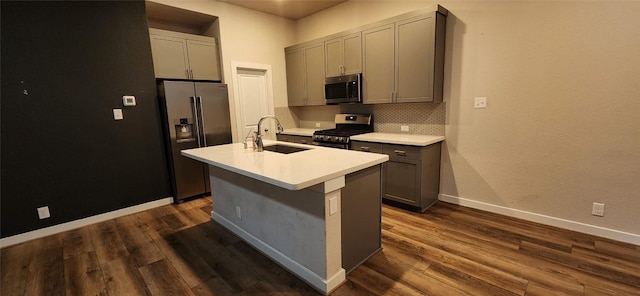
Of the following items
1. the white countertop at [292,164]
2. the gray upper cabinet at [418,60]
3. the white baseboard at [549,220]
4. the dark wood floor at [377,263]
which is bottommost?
the dark wood floor at [377,263]

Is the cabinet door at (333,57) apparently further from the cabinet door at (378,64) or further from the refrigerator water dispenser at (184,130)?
the refrigerator water dispenser at (184,130)

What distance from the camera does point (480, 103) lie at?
2.96 m

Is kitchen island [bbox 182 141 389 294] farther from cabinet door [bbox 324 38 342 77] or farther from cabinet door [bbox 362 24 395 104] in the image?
cabinet door [bbox 324 38 342 77]

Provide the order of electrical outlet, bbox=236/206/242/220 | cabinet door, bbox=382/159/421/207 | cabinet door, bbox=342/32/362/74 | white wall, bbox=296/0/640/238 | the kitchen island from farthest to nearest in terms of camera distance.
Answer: cabinet door, bbox=342/32/362/74 < cabinet door, bbox=382/159/421/207 < electrical outlet, bbox=236/206/242/220 < white wall, bbox=296/0/640/238 < the kitchen island

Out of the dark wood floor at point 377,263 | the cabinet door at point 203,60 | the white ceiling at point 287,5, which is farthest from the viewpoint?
the white ceiling at point 287,5

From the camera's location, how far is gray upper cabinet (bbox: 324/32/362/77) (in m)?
3.63

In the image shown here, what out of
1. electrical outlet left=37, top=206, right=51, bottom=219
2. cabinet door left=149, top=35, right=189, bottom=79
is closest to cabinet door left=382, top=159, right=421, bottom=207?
cabinet door left=149, top=35, right=189, bottom=79

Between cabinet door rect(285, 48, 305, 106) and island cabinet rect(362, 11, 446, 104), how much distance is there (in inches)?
50.4

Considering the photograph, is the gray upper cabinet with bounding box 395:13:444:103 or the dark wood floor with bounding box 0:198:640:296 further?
the gray upper cabinet with bounding box 395:13:444:103

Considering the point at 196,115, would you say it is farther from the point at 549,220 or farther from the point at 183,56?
the point at 549,220

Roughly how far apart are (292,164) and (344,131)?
2020 mm

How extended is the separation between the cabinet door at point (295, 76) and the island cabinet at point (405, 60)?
4.20 ft

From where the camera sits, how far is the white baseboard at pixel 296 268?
6.00 ft

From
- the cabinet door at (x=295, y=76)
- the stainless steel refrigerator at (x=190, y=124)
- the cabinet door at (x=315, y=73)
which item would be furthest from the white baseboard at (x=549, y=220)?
the stainless steel refrigerator at (x=190, y=124)
